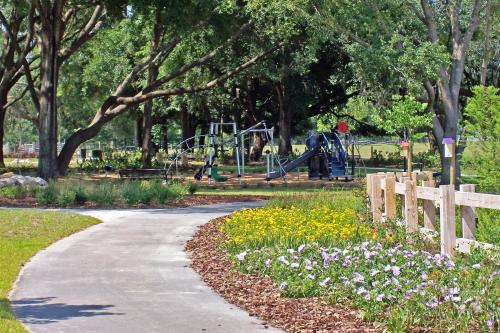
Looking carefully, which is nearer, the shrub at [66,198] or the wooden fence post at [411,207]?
the wooden fence post at [411,207]

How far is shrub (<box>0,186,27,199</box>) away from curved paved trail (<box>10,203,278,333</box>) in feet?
27.6

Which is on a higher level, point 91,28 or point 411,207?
point 91,28

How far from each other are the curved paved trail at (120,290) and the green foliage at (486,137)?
444 cm

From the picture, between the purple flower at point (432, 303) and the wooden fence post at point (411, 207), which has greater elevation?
→ the wooden fence post at point (411, 207)

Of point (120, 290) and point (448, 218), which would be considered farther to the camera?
point (448, 218)

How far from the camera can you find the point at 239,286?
1023 cm

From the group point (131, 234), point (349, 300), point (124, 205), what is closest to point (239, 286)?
point (349, 300)

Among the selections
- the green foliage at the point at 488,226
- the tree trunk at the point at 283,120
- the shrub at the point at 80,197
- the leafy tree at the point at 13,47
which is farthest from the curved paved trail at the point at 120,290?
the tree trunk at the point at 283,120

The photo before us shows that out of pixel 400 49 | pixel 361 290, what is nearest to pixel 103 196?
pixel 400 49

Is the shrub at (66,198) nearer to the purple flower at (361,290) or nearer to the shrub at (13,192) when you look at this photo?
the shrub at (13,192)

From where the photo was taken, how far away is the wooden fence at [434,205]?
33.3ft

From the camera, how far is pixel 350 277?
29.1 ft

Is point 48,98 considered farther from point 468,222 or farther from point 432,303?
point 432,303

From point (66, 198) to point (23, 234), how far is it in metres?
6.48
